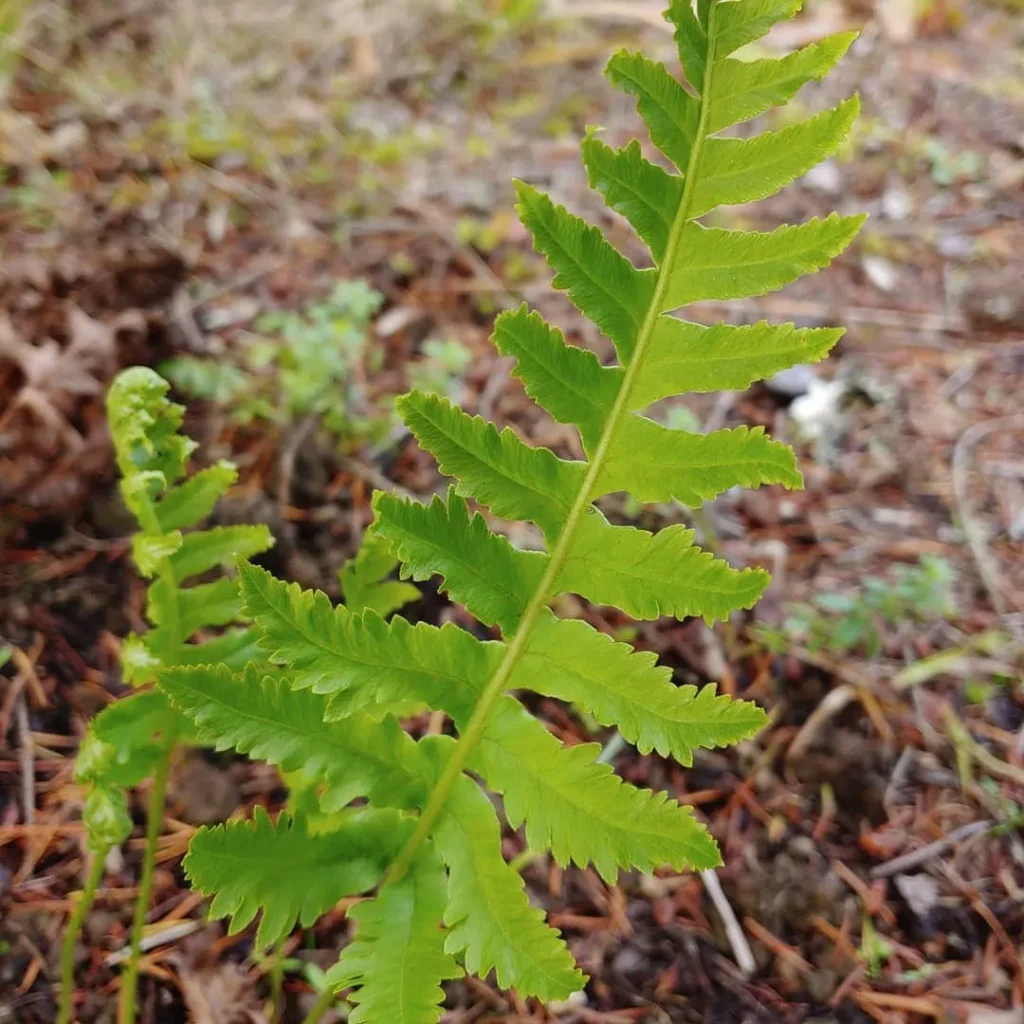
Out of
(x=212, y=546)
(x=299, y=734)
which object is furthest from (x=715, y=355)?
(x=212, y=546)

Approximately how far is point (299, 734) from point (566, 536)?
0.44 m

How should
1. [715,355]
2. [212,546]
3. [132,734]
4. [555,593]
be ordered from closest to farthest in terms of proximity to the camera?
[715,355] < [555,593] < [132,734] < [212,546]

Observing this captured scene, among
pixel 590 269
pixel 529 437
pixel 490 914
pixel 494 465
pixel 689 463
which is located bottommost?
pixel 490 914

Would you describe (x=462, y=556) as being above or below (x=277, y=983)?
above

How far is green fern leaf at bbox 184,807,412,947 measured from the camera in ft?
3.53

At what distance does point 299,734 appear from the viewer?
117 cm

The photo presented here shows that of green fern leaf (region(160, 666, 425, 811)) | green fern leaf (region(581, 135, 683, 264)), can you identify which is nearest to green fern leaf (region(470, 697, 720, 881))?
green fern leaf (region(160, 666, 425, 811))

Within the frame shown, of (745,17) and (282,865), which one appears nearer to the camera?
(745,17)

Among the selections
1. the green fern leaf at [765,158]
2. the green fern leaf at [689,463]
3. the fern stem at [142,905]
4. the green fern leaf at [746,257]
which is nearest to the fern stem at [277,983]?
the fern stem at [142,905]

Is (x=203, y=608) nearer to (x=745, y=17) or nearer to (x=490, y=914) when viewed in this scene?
(x=490, y=914)

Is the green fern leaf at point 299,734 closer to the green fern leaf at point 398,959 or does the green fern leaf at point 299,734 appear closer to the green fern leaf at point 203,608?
the green fern leaf at point 398,959

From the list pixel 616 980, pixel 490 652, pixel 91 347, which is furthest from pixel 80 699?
pixel 616 980

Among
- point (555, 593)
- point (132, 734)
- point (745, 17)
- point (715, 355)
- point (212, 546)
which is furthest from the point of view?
point (212, 546)

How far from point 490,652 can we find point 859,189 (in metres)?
3.25
